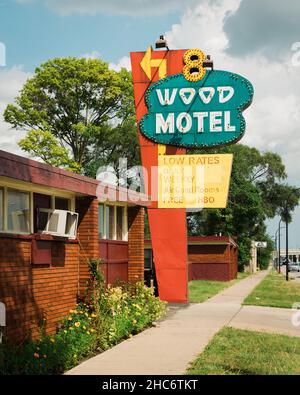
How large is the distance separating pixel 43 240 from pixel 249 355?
397 centimetres

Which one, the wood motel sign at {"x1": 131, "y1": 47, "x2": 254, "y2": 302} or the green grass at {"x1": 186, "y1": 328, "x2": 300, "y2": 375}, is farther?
the wood motel sign at {"x1": 131, "y1": 47, "x2": 254, "y2": 302}

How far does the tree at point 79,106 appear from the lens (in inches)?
1650

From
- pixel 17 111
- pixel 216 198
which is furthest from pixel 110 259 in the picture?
pixel 17 111

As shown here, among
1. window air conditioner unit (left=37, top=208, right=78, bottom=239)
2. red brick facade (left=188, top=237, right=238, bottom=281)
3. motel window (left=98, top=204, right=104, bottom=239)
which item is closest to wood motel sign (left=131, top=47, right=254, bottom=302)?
motel window (left=98, top=204, right=104, bottom=239)

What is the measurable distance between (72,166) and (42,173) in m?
29.0

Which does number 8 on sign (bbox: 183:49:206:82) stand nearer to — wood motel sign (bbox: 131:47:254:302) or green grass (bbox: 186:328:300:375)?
wood motel sign (bbox: 131:47:254:302)

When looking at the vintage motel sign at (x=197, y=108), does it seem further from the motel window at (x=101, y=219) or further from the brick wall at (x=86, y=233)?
the brick wall at (x=86, y=233)

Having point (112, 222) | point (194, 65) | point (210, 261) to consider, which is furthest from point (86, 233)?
point (210, 261)

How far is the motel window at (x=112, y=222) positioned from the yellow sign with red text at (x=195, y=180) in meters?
2.00

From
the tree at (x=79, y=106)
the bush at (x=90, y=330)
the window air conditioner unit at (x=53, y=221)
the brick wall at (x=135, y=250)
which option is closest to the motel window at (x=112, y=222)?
the brick wall at (x=135, y=250)

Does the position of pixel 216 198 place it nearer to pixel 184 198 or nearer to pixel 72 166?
pixel 184 198

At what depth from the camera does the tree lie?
41906 mm

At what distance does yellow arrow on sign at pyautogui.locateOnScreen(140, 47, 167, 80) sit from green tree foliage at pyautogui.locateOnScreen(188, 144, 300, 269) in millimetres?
28501

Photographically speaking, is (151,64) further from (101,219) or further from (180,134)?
(101,219)
